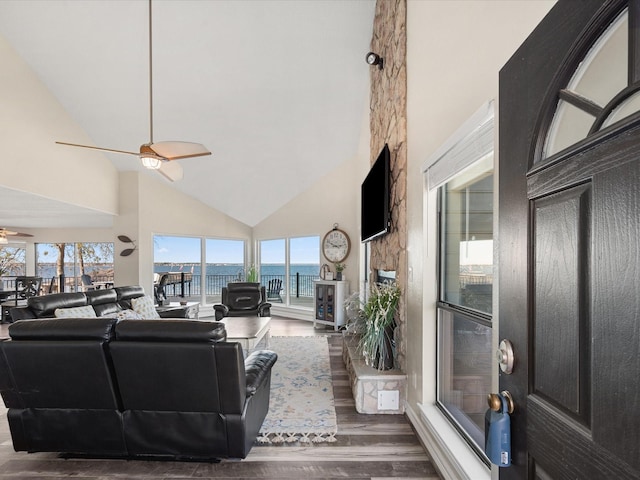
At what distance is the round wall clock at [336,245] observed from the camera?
6.60 metres

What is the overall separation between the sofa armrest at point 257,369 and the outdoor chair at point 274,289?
5.23 metres

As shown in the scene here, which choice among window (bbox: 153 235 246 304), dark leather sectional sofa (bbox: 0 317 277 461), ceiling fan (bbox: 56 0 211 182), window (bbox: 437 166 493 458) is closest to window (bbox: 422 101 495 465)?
window (bbox: 437 166 493 458)

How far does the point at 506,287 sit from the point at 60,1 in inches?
199

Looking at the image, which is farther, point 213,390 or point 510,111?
point 213,390

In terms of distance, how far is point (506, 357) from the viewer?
38.9 inches

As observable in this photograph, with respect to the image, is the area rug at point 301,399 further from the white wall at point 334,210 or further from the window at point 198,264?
the window at point 198,264

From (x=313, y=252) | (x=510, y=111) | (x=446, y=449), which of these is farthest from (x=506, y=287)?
(x=313, y=252)

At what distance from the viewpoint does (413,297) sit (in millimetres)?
2738

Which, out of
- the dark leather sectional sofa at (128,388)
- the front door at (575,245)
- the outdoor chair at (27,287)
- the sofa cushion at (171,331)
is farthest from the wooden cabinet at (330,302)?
the outdoor chair at (27,287)

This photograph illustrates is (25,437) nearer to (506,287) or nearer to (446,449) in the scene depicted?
(446,449)

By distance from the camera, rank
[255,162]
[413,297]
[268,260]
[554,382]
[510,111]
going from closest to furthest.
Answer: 1. [554,382]
2. [510,111]
3. [413,297]
4. [255,162]
5. [268,260]

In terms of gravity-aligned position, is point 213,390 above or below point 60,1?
below

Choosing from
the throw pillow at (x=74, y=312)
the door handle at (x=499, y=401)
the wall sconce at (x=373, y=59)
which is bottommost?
the throw pillow at (x=74, y=312)

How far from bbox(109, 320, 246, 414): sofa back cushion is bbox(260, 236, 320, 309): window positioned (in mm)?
5113
